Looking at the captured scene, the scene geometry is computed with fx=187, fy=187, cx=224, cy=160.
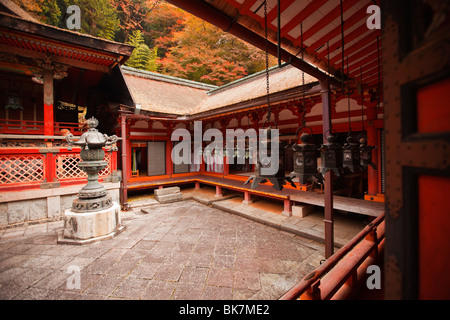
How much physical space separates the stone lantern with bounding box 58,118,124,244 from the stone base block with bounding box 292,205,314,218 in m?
5.70

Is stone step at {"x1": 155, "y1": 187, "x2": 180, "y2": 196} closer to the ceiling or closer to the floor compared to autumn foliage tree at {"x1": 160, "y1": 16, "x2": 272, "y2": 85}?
closer to the floor

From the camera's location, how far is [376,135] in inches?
230

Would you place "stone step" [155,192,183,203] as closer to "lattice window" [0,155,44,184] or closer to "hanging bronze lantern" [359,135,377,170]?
"lattice window" [0,155,44,184]

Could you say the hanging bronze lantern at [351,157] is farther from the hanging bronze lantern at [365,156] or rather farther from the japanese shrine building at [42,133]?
the japanese shrine building at [42,133]

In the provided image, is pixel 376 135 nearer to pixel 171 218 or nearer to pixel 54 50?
pixel 171 218

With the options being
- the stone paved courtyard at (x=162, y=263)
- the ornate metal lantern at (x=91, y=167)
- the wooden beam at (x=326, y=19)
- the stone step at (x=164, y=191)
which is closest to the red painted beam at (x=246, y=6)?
the wooden beam at (x=326, y=19)

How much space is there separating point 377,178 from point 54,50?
453 inches

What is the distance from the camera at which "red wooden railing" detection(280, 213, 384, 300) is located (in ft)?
5.91

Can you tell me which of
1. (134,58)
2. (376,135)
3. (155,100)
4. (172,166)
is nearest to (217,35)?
(134,58)

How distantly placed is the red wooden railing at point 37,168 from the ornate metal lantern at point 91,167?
2304 millimetres

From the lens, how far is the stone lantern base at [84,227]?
4812 millimetres

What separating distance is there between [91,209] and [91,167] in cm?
114

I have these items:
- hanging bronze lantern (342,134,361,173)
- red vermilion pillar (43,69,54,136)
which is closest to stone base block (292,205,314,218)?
hanging bronze lantern (342,134,361,173)

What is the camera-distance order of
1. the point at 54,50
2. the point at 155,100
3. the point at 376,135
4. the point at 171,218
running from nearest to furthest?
the point at 376,135 < the point at 54,50 < the point at 171,218 < the point at 155,100
